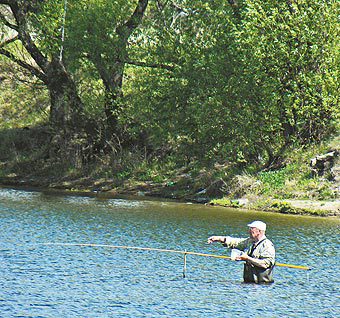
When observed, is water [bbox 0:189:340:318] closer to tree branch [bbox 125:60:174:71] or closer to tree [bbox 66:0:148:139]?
tree branch [bbox 125:60:174:71]

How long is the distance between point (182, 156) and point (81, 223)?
42.1 ft

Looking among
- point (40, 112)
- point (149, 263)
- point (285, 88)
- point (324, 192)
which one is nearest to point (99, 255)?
point (149, 263)

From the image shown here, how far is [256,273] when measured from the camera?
1811 centimetres

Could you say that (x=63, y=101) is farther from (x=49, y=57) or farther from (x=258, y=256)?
(x=258, y=256)

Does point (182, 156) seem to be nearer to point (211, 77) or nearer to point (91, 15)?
point (211, 77)

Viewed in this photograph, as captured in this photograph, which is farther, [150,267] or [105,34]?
[105,34]

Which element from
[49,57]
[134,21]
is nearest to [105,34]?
[134,21]

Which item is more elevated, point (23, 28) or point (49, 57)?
point (23, 28)

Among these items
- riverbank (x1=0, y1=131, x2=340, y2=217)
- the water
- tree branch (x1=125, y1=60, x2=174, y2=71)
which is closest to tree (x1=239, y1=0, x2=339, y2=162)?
riverbank (x1=0, y1=131, x2=340, y2=217)

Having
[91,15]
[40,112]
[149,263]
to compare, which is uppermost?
[91,15]

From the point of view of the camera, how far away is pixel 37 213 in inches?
1145

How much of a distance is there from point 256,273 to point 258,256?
476 mm

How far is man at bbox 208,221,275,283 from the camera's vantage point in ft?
58.5

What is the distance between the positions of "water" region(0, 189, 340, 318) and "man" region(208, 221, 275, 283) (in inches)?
11.7
